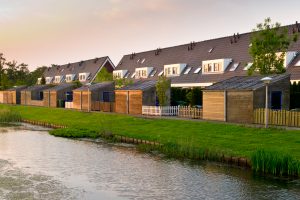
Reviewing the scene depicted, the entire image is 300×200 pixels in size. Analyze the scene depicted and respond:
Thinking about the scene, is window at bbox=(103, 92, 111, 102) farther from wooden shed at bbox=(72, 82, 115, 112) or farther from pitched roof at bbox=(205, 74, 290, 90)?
pitched roof at bbox=(205, 74, 290, 90)

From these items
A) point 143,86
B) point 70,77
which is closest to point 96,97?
point 143,86

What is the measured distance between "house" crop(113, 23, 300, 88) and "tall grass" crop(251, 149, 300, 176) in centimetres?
2515

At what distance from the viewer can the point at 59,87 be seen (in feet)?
223

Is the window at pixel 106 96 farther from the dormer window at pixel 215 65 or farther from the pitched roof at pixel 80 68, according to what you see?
the pitched roof at pixel 80 68

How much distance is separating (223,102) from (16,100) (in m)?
59.5

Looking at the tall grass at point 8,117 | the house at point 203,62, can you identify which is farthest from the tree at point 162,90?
the tall grass at point 8,117

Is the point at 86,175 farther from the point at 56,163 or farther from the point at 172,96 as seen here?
the point at 172,96

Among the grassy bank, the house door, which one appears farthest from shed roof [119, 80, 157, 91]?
the house door

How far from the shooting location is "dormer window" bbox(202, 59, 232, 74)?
54531mm

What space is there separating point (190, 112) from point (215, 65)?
60.6 ft

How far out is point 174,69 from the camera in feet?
207

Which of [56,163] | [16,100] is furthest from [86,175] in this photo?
[16,100]

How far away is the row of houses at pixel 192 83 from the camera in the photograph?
32625 mm

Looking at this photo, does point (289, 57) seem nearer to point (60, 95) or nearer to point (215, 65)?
point (215, 65)
